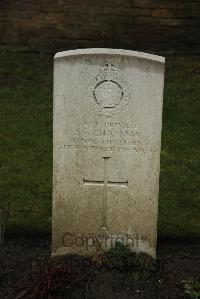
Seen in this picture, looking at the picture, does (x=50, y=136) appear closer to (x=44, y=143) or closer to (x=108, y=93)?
(x=44, y=143)

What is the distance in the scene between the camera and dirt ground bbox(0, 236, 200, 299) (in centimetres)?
416

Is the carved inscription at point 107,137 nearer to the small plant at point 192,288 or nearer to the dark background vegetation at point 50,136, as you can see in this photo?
the dark background vegetation at point 50,136

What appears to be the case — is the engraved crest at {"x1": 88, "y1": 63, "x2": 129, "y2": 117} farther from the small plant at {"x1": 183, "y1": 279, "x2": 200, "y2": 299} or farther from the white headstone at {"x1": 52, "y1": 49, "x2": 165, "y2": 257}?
the small plant at {"x1": 183, "y1": 279, "x2": 200, "y2": 299}

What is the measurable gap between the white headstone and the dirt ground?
7.0 inches

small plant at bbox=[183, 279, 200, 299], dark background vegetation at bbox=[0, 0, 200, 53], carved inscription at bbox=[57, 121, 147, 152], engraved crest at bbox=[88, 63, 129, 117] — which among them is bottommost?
small plant at bbox=[183, 279, 200, 299]

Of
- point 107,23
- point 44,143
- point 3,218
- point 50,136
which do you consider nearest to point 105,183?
point 3,218

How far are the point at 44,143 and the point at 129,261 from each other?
10.2 feet

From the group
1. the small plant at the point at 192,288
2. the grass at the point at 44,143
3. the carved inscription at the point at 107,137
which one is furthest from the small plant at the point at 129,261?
the grass at the point at 44,143

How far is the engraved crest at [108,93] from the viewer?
167 inches

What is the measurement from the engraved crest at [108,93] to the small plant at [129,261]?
3.06 feet

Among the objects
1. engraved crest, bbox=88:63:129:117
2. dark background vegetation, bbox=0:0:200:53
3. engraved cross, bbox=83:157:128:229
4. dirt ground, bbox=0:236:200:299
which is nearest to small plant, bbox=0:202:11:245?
dirt ground, bbox=0:236:200:299

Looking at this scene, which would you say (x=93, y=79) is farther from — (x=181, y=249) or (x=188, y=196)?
(x=188, y=196)

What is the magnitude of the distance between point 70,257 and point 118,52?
1.44 m

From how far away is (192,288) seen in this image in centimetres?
421
